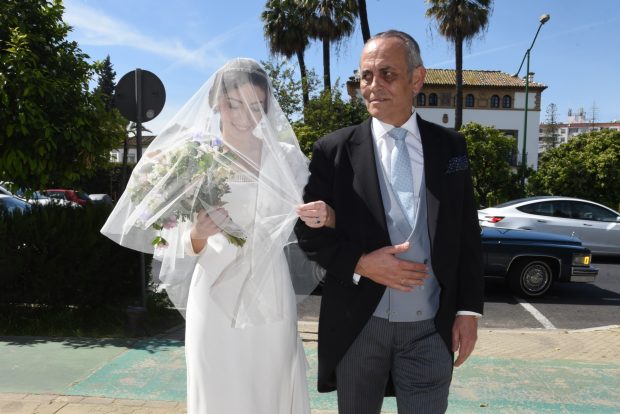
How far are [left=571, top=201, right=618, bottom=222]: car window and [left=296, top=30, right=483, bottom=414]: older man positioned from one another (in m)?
11.1

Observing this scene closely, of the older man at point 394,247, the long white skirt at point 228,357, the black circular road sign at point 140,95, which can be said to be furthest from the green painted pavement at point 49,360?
the older man at point 394,247

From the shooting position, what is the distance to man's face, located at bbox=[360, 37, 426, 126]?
235cm

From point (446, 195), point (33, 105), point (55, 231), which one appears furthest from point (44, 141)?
point (446, 195)

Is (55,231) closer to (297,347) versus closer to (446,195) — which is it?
(297,347)

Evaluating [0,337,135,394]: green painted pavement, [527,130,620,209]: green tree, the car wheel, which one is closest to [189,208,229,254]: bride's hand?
[0,337,135,394]: green painted pavement

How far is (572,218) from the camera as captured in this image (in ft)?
40.3

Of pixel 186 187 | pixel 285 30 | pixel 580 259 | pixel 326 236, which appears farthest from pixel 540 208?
pixel 285 30

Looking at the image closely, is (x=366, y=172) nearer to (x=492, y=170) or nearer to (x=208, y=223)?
(x=208, y=223)

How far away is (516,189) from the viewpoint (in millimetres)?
26875

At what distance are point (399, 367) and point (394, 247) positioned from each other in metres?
0.53

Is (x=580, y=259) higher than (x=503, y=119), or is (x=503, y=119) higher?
(x=503, y=119)

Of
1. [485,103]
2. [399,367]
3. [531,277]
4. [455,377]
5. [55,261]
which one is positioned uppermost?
[485,103]

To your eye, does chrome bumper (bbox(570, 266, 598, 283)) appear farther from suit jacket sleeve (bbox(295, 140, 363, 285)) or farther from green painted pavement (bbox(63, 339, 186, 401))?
suit jacket sleeve (bbox(295, 140, 363, 285))

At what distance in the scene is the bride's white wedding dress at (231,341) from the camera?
2.55 meters
